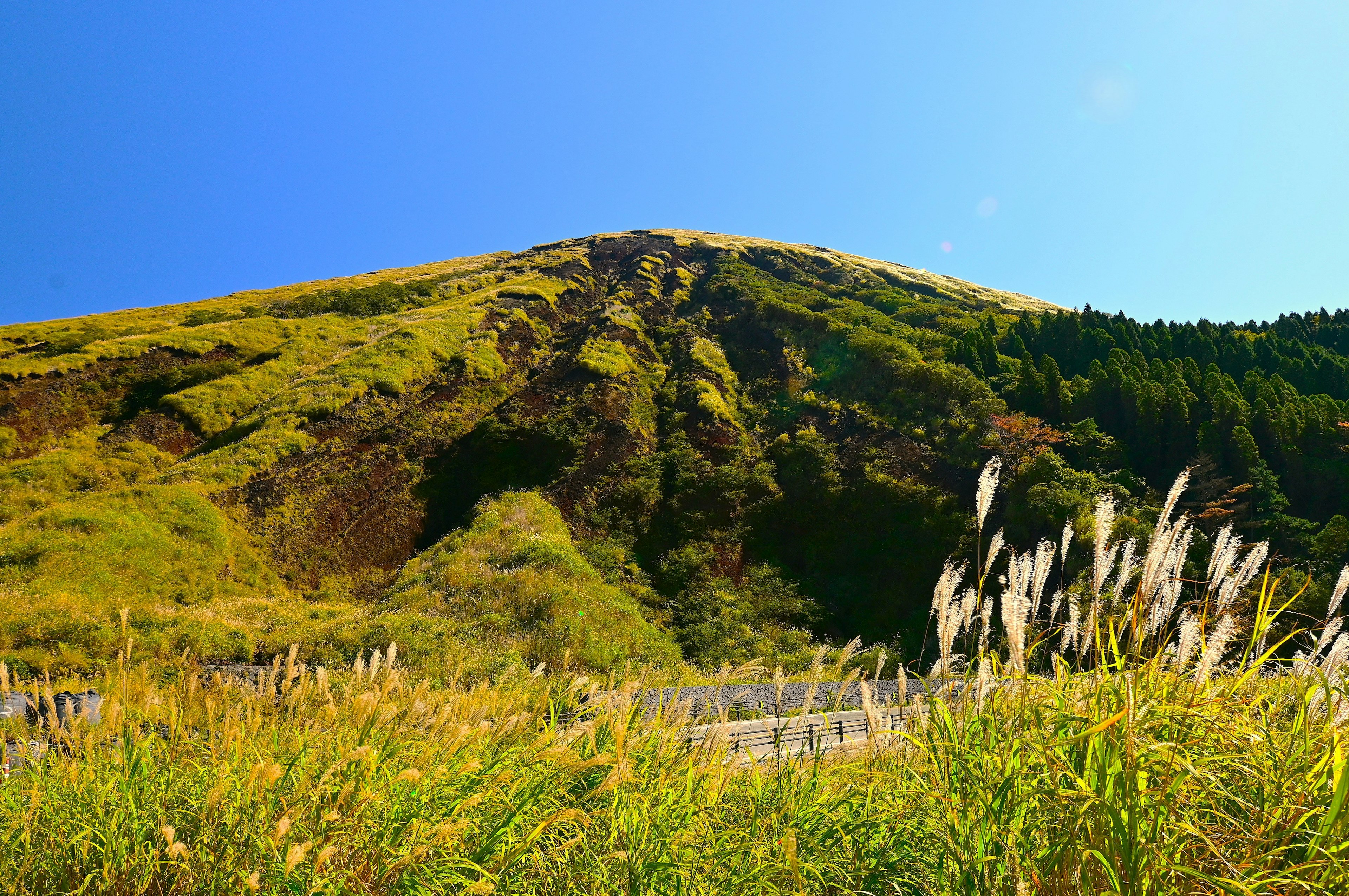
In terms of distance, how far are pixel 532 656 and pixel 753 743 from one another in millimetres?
7185

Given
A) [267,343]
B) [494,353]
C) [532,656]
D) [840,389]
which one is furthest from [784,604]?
[267,343]

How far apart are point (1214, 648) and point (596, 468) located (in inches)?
925

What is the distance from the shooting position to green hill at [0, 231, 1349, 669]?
627 inches

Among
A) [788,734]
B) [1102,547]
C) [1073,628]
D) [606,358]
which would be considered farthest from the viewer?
[606,358]

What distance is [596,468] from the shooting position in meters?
25.5

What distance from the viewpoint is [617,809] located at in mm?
2803

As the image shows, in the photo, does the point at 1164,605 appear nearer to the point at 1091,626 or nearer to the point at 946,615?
the point at 1091,626

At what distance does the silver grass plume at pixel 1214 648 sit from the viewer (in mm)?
2594

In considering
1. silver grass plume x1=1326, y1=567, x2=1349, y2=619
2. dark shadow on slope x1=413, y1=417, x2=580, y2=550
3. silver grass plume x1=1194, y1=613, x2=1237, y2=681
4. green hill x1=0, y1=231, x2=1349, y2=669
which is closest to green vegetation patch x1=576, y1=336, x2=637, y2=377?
green hill x1=0, y1=231, x2=1349, y2=669

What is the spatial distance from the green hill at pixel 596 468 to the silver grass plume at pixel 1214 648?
11.1m

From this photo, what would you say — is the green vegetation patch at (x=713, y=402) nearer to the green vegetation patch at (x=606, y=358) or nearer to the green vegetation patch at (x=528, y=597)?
the green vegetation patch at (x=606, y=358)

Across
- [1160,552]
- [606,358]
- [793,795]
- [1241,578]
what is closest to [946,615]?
[1160,552]

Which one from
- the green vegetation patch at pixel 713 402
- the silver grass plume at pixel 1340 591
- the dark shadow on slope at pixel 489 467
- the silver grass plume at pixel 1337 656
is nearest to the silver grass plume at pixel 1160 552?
the silver grass plume at pixel 1337 656

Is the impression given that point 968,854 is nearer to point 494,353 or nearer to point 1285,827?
point 1285,827
